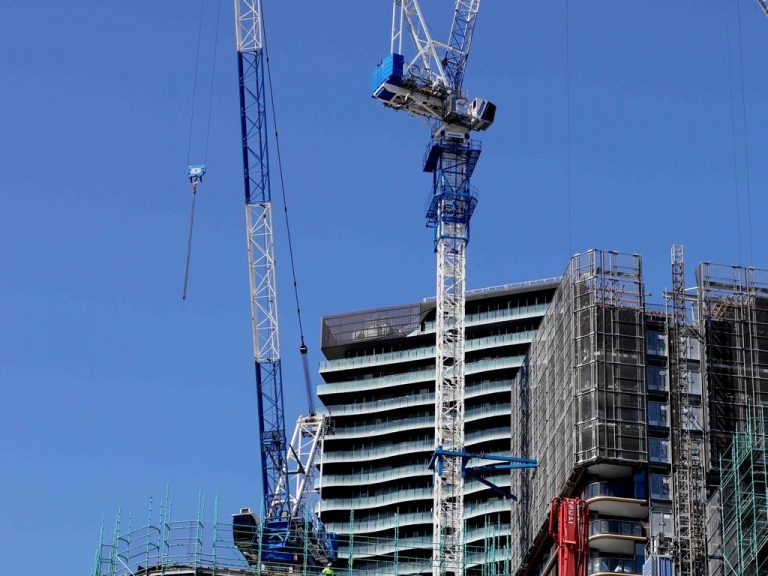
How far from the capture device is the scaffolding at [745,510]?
118250 mm

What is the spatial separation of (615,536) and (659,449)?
731 centimetres

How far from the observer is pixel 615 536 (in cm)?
14062

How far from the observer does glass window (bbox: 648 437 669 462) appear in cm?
14238

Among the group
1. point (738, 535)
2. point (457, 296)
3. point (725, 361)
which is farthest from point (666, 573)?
point (457, 296)

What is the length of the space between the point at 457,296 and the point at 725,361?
38839 millimetres

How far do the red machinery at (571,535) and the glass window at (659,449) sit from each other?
6173mm

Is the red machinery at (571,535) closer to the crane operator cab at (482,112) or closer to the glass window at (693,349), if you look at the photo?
the glass window at (693,349)

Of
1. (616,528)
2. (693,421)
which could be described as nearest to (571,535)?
(616,528)

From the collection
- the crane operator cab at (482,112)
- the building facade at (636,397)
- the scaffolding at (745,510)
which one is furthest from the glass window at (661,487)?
the crane operator cab at (482,112)

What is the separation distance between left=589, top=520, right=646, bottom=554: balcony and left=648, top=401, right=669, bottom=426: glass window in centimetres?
763

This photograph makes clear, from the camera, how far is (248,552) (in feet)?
548

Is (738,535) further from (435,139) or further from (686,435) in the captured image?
(435,139)

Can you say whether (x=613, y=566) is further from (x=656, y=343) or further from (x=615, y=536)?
(x=656, y=343)

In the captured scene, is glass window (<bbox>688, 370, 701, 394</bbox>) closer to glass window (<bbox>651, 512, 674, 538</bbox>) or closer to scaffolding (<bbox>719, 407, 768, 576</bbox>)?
glass window (<bbox>651, 512, 674, 538</bbox>)
